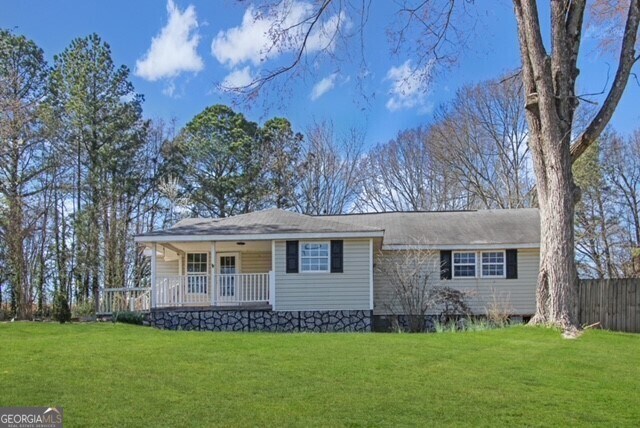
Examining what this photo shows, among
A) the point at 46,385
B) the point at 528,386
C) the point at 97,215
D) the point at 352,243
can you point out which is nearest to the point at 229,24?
the point at 352,243

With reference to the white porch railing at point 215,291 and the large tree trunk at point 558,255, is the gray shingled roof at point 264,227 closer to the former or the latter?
the white porch railing at point 215,291

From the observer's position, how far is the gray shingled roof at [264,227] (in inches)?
580

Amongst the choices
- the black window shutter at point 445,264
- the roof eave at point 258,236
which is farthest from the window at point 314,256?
the black window shutter at point 445,264

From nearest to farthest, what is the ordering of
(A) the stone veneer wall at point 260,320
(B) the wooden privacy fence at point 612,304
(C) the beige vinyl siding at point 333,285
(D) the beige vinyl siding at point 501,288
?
1. (B) the wooden privacy fence at point 612,304
2. (A) the stone veneer wall at point 260,320
3. (C) the beige vinyl siding at point 333,285
4. (D) the beige vinyl siding at point 501,288

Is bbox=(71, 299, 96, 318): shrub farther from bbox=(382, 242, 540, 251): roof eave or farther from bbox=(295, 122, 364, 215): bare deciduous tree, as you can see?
bbox=(295, 122, 364, 215): bare deciduous tree

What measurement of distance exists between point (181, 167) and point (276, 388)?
78.6ft

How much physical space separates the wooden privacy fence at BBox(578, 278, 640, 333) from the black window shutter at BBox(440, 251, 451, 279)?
→ 3968 mm

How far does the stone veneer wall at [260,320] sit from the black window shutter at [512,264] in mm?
4748

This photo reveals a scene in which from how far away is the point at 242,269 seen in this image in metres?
17.6

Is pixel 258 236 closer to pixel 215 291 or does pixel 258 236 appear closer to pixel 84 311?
pixel 215 291

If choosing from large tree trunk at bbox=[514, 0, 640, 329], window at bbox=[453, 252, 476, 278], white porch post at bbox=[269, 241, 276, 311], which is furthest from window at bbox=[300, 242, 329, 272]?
large tree trunk at bbox=[514, 0, 640, 329]

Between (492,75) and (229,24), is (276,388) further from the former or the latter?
(492,75)

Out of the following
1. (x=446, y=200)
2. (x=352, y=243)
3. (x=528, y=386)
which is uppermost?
(x=446, y=200)

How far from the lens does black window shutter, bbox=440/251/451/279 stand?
1650cm
